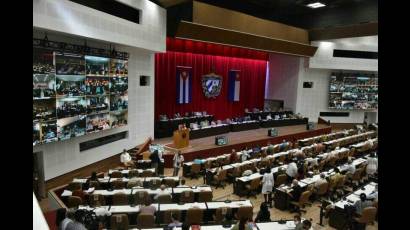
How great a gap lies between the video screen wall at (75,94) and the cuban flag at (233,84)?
10.2 metres

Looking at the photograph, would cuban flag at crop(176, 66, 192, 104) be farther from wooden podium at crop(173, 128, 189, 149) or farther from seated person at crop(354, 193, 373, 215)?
seated person at crop(354, 193, 373, 215)

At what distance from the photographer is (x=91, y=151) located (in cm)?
1217

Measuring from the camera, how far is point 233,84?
2216 cm

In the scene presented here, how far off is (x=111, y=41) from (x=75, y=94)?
2306 mm

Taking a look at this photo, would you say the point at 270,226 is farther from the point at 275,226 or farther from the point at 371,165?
the point at 371,165

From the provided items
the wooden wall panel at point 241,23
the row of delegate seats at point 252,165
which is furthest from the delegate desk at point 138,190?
the wooden wall panel at point 241,23

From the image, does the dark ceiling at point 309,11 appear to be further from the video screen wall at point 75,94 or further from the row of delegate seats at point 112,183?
the row of delegate seats at point 112,183

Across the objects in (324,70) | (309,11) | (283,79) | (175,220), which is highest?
(309,11)

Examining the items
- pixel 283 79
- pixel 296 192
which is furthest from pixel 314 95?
pixel 296 192

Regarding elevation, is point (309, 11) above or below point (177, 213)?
above
